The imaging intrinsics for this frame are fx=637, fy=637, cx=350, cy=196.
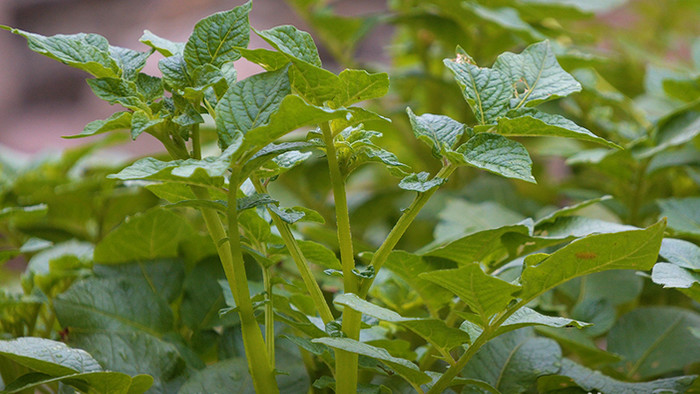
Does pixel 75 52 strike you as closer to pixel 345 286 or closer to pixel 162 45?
pixel 162 45

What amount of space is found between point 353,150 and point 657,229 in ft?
0.53

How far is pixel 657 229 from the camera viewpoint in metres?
0.32

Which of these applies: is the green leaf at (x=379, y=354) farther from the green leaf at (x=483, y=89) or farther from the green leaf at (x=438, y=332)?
the green leaf at (x=483, y=89)

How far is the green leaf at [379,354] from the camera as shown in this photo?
0.31 m

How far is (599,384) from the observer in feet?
1.40

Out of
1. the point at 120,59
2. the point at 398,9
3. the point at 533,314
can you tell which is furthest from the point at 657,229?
the point at 398,9

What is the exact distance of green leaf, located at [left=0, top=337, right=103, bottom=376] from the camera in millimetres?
353

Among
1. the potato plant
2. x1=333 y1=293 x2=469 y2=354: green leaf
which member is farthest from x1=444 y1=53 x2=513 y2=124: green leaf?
x1=333 y1=293 x2=469 y2=354: green leaf

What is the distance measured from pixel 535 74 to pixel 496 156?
9 cm

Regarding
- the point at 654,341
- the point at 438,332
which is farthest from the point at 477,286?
the point at 654,341

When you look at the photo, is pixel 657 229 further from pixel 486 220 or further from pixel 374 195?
pixel 374 195

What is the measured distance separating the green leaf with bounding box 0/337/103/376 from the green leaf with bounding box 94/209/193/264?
155mm

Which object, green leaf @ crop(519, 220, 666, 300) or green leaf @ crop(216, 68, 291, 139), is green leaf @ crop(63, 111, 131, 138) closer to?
green leaf @ crop(216, 68, 291, 139)

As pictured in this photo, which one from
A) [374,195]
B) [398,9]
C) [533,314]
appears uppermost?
[398,9]
